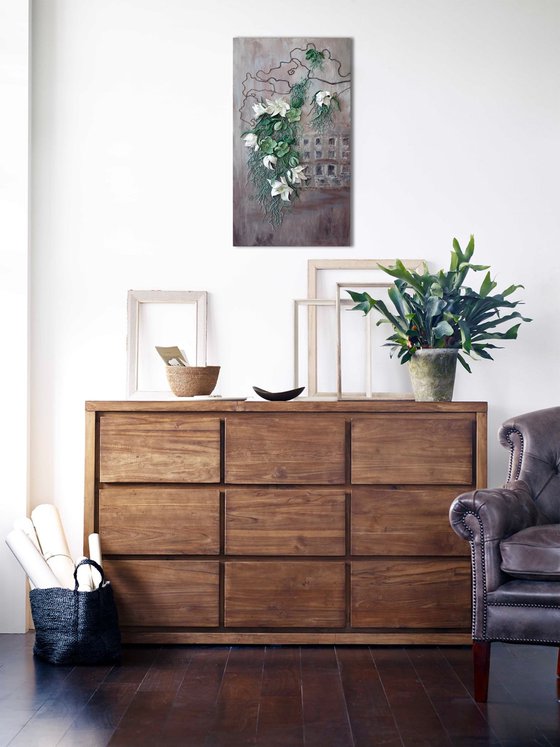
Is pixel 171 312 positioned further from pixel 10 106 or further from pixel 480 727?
pixel 480 727

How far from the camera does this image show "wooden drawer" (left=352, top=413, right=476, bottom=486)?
127 inches

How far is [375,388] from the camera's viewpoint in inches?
145

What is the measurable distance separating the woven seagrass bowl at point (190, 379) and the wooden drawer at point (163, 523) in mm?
404

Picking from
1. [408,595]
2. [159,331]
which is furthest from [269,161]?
[408,595]

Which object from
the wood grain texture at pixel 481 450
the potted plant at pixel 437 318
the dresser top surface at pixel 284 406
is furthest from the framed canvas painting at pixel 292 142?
the wood grain texture at pixel 481 450

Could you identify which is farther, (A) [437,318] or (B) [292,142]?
(B) [292,142]

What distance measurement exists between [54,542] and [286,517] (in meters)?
0.94

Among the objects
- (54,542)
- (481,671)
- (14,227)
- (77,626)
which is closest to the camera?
(481,671)

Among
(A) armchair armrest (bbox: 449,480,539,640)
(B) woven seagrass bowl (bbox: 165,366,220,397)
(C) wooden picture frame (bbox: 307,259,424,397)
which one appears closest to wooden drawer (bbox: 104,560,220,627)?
(B) woven seagrass bowl (bbox: 165,366,220,397)

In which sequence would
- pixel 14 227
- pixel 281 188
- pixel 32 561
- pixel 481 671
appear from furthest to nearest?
pixel 281 188 < pixel 14 227 < pixel 32 561 < pixel 481 671

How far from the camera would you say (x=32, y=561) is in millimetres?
3117

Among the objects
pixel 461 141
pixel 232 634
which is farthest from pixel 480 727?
pixel 461 141

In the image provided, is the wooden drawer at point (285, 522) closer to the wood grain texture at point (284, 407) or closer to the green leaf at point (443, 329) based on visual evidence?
the wood grain texture at point (284, 407)

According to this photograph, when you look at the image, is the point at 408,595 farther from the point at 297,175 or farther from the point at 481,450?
the point at 297,175
